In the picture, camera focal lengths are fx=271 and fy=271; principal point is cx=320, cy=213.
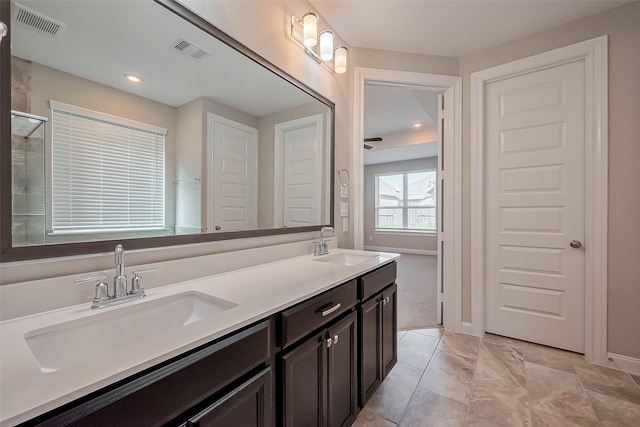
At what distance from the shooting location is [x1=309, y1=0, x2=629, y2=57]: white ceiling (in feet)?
6.40

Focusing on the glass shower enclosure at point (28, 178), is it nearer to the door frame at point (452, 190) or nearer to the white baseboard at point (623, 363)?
the door frame at point (452, 190)

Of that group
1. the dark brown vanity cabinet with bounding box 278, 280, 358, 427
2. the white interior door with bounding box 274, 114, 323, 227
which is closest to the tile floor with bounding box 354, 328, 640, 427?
the dark brown vanity cabinet with bounding box 278, 280, 358, 427

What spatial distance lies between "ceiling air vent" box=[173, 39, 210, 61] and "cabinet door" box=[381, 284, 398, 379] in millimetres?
1640

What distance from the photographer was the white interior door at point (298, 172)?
1.79 meters

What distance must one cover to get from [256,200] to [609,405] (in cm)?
244

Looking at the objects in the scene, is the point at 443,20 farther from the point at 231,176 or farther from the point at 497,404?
the point at 497,404

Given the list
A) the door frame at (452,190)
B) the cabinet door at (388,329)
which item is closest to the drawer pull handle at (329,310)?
the cabinet door at (388,329)

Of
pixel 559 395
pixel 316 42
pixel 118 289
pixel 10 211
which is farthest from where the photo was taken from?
pixel 316 42

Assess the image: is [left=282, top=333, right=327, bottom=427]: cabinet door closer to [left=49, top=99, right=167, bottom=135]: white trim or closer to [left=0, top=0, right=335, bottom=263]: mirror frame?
[left=0, top=0, right=335, bottom=263]: mirror frame

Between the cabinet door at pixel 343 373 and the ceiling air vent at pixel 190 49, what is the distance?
1.40m

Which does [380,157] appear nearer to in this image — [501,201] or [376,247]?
[376,247]

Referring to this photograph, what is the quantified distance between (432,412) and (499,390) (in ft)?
1.79

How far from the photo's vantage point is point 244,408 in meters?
0.81

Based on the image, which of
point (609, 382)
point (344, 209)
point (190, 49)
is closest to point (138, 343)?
point (190, 49)
